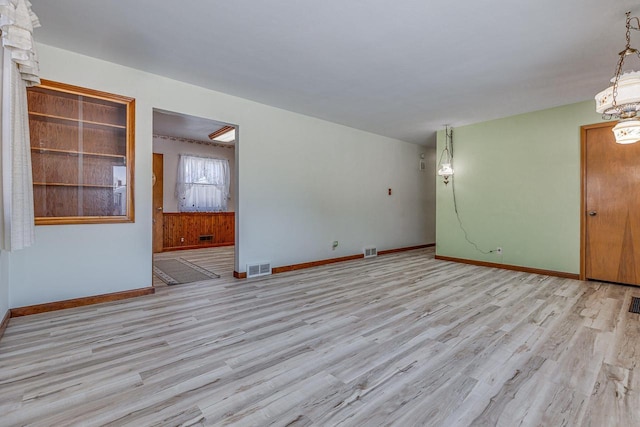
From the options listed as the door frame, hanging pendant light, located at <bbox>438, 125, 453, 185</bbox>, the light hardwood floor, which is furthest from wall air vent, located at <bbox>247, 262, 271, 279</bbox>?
the door frame

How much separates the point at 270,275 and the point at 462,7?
12.9 ft

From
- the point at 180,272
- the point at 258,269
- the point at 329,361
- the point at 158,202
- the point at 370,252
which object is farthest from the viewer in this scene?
the point at 158,202

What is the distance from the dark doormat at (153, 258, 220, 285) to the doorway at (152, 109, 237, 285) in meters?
0.52

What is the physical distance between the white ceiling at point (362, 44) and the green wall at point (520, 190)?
59cm

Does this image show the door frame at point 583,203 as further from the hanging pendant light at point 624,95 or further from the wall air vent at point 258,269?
the wall air vent at point 258,269

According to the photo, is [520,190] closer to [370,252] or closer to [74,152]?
[370,252]

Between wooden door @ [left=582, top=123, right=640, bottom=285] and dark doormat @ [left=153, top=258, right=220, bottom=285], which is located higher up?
wooden door @ [left=582, top=123, right=640, bottom=285]

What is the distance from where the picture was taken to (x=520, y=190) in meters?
4.96

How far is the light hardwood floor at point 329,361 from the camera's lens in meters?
1.55

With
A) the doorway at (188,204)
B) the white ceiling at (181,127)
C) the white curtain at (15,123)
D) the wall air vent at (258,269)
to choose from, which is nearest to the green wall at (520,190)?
the wall air vent at (258,269)

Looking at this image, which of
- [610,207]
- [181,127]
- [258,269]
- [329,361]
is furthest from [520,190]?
[181,127]

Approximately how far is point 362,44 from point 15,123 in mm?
2853

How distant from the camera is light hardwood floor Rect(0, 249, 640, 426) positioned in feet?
5.09

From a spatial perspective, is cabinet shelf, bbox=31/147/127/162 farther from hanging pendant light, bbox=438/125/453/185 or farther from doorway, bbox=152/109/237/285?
hanging pendant light, bbox=438/125/453/185
